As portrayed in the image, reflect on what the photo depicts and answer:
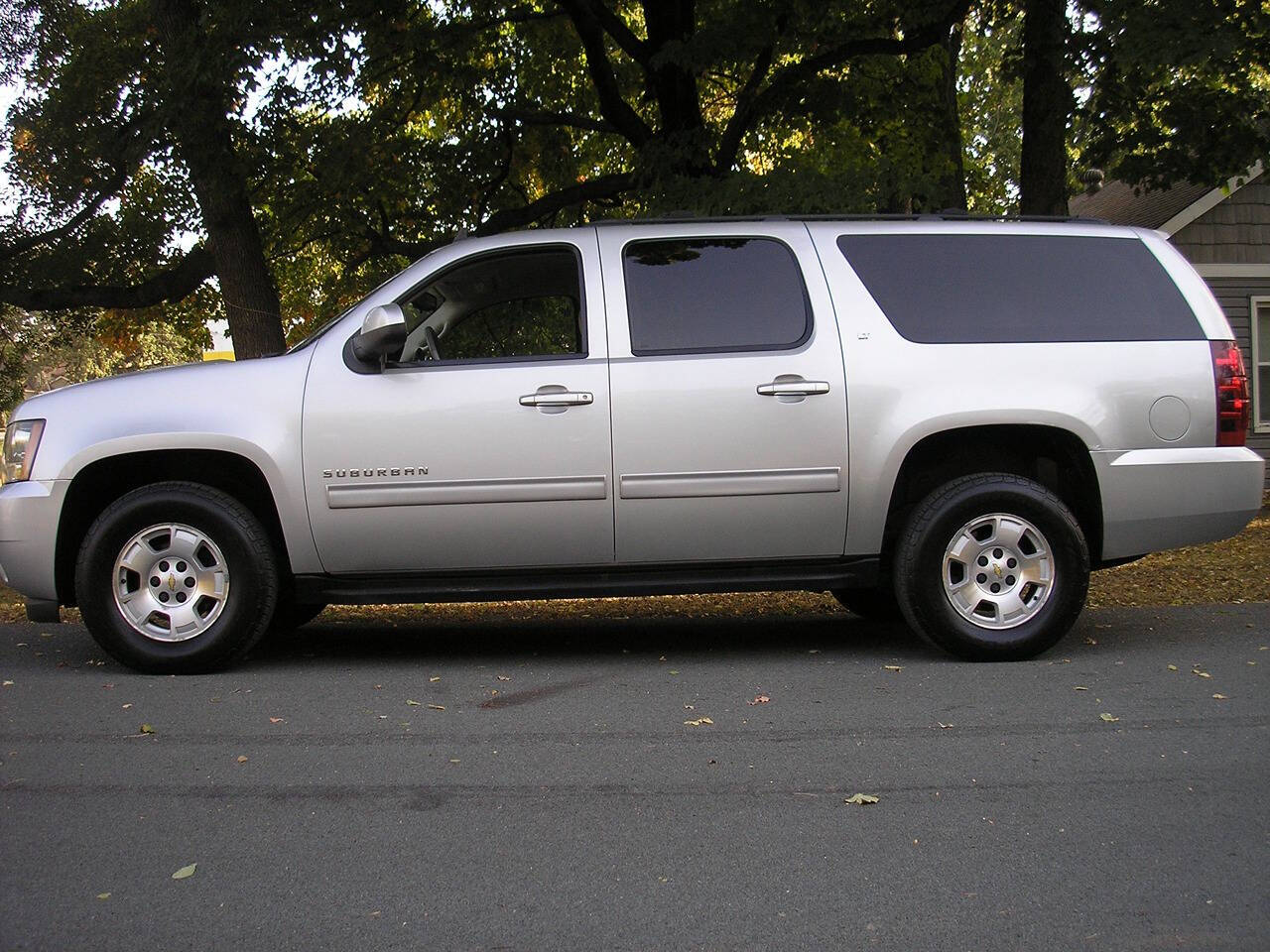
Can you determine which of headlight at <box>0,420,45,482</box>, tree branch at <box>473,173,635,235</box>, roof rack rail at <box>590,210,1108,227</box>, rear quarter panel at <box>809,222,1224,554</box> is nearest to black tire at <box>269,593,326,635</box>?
headlight at <box>0,420,45,482</box>

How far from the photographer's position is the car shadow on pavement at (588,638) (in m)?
6.75

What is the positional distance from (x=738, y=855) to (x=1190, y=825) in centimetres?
135

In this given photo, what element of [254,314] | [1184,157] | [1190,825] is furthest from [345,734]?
[1184,157]

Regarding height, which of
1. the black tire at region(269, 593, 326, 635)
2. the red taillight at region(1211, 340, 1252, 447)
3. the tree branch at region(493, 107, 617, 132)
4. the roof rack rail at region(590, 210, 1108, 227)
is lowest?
the black tire at region(269, 593, 326, 635)

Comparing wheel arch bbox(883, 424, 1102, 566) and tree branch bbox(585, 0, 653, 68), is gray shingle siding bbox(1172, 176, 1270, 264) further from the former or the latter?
wheel arch bbox(883, 424, 1102, 566)

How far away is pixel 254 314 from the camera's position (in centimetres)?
1276

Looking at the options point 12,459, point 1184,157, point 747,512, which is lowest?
point 747,512

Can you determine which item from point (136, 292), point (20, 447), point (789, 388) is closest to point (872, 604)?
point (789, 388)

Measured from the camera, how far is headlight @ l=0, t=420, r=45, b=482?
6.17 metres

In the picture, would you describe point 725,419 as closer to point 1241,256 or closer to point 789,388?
point 789,388

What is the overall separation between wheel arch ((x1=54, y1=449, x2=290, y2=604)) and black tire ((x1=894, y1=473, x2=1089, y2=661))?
2.96 m

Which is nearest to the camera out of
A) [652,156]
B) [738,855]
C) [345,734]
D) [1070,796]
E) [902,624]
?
[738,855]

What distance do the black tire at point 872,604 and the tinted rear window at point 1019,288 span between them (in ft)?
5.73

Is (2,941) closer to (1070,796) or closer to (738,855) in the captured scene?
(738,855)
